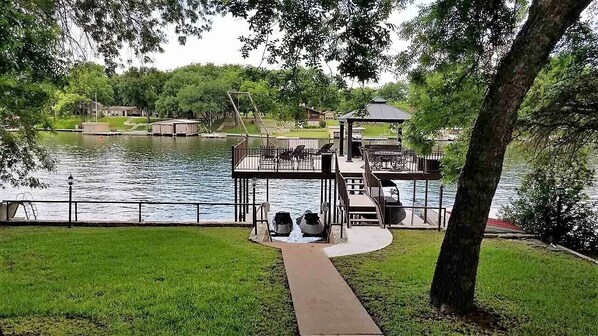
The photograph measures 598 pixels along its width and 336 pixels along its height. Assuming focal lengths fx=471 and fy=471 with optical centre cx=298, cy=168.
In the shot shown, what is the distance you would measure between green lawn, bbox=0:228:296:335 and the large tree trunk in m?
2.35

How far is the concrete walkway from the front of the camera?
6.15 metres

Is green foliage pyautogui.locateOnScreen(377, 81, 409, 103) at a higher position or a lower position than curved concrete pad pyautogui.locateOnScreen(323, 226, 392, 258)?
higher

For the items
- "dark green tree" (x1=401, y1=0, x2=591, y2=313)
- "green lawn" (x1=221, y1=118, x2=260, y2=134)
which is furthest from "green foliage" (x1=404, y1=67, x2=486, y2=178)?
"green lawn" (x1=221, y1=118, x2=260, y2=134)

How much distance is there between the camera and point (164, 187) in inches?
1379

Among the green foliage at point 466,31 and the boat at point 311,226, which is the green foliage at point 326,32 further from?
the boat at point 311,226

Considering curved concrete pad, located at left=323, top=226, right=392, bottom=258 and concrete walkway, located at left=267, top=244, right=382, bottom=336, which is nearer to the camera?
concrete walkway, located at left=267, top=244, right=382, bottom=336

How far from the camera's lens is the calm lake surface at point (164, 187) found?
91.3 feet

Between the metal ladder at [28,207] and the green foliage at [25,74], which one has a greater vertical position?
the green foliage at [25,74]

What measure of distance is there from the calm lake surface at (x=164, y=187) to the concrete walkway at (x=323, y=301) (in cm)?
1686

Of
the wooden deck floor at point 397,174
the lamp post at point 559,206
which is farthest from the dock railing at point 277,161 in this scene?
the lamp post at point 559,206

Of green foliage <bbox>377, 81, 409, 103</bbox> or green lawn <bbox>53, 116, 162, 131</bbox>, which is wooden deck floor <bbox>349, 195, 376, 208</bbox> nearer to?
green foliage <bbox>377, 81, 409, 103</bbox>

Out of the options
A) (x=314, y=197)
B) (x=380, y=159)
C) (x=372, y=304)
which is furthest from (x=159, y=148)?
(x=372, y=304)

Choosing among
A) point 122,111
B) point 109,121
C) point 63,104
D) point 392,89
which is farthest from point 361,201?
point 122,111

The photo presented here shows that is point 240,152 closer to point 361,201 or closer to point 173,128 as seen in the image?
point 361,201
